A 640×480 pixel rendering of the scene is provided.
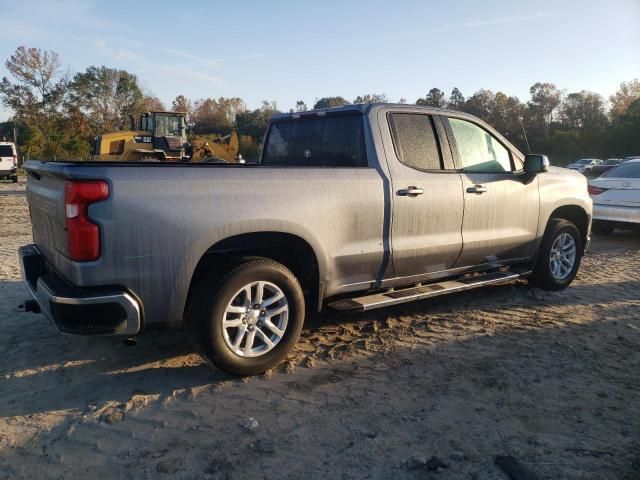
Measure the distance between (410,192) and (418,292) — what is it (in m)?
0.92

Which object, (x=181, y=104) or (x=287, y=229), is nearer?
(x=287, y=229)

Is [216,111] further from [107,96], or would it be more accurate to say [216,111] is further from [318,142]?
[318,142]

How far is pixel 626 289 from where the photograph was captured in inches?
243

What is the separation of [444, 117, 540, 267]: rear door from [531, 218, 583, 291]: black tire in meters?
0.27

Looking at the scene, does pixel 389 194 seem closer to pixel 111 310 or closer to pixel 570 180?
pixel 111 310

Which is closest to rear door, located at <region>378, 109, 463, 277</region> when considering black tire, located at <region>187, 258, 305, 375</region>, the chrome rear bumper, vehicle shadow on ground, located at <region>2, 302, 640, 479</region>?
vehicle shadow on ground, located at <region>2, 302, 640, 479</region>

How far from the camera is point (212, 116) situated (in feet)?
→ 259

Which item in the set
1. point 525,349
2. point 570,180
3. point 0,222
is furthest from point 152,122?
point 525,349

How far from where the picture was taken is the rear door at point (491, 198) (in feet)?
16.2

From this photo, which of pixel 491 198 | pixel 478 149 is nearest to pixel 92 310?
pixel 491 198

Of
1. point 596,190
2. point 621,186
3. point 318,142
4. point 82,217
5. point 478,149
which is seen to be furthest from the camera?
point 596,190

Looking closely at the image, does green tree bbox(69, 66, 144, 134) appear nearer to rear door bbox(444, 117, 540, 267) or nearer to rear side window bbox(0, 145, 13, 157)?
rear side window bbox(0, 145, 13, 157)

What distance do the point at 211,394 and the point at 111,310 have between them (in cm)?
→ 88

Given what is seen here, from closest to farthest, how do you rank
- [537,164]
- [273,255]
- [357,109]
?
[273,255] < [357,109] < [537,164]
